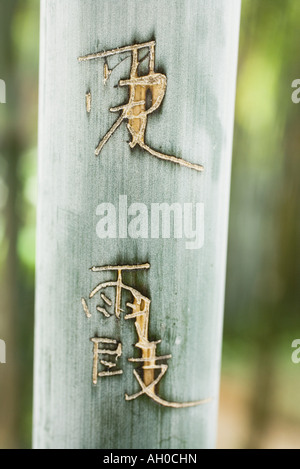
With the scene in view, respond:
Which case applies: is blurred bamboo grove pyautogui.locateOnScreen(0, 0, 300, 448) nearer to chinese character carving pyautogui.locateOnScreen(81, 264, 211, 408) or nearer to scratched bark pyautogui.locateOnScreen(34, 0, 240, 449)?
scratched bark pyautogui.locateOnScreen(34, 0, 240, 449)

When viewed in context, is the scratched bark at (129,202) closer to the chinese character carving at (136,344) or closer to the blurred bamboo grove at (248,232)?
the chinese character carving at (136,344)

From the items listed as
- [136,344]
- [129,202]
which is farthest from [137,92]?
[136,344]

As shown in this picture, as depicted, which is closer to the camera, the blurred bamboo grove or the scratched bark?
the scratched bark

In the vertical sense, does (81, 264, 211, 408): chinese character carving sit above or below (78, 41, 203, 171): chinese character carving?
below

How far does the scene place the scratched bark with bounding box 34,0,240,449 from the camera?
0.88 metres

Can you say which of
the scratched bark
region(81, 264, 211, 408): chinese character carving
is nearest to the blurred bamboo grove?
the scratched bark

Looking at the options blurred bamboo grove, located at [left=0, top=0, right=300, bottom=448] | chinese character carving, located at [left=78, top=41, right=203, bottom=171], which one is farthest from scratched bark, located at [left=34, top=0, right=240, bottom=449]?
blurred bamboo grove, located at [left=0, top=0, right=300, bottom=448]

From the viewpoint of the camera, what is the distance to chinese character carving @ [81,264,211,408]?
927mm

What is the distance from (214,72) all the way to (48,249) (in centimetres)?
50

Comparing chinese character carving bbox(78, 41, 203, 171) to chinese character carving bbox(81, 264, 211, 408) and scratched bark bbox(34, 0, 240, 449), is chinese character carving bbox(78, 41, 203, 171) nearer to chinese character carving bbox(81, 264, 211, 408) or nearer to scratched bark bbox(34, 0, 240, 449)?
scratched bark bbox(34, 0, 240, 449)

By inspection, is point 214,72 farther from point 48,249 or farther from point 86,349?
point 86,349

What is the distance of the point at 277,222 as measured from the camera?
162 cm

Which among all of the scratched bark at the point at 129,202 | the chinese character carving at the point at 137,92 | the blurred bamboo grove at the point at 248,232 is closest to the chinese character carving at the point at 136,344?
the scratched bark at the point at 129,202

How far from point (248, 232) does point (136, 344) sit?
2.74 feet
